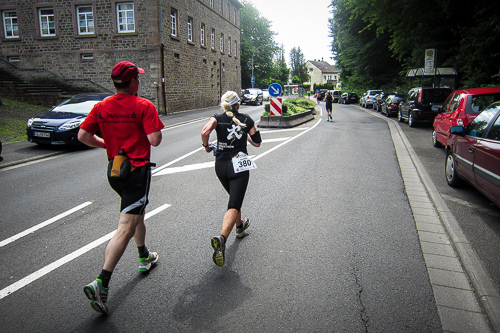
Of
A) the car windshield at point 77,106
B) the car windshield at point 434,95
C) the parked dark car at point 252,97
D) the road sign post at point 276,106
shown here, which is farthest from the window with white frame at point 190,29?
the car windshield at point 434,95

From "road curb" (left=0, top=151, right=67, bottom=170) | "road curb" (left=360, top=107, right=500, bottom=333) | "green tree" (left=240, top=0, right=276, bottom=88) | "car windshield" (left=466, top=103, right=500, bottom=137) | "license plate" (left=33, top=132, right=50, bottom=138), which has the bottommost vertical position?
"road curb" (left=360, top=107, right=500, bottom=333)

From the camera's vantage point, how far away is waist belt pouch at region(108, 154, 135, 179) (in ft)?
9.98

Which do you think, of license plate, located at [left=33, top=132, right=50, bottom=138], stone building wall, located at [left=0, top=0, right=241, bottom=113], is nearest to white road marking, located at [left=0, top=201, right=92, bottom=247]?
license plate, located at [left=33, top=132, right=50, bottom=138]

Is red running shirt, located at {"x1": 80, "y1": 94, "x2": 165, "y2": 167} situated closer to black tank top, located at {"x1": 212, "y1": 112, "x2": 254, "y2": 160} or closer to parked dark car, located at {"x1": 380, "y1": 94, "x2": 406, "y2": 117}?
black tank top, located at {"x1": 212, "y1": 112, "x2": 254, "y2": 160}

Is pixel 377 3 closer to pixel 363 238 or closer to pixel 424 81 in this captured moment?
pixel 424 81

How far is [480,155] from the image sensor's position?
17.3 feet

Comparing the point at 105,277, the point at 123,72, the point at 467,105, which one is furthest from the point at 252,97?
the point at 105,277

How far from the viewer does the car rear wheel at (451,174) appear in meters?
6.59

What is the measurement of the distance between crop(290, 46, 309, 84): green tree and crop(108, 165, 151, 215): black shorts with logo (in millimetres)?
111193

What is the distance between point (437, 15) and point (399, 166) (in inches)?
626

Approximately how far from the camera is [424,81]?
85.9 ft

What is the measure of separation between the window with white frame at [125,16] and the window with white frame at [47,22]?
16.1 feet

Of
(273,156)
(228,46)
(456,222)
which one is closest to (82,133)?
(456,222)

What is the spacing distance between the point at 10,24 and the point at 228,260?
30.5 meters
